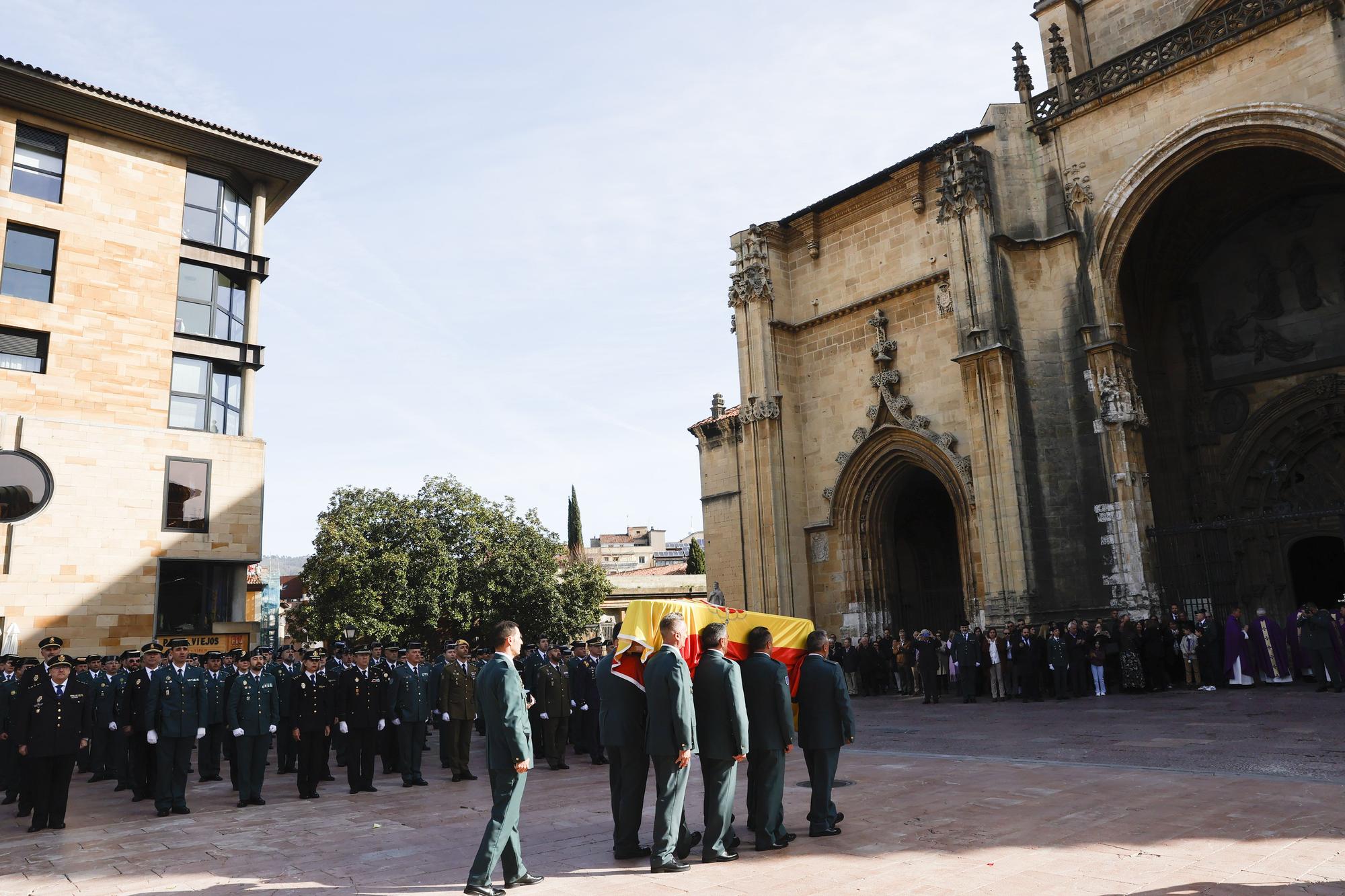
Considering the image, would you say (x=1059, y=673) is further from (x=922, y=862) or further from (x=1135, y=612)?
(x=922, y=862)

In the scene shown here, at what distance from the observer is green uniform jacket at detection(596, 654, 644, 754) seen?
6.98m

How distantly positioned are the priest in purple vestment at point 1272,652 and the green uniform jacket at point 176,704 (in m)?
18.2

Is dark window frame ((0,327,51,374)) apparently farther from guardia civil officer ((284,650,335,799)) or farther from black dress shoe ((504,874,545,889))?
black dress shoe ((504,874,545,889))

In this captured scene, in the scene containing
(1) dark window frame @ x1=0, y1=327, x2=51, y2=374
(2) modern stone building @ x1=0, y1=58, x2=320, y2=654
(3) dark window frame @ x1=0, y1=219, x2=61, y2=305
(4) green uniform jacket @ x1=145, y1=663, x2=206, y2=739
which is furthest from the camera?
(3) dark window frame @ x1=0, y1=219, x2=61, y2=305

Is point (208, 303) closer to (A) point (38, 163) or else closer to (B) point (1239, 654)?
(A) point (38, 163)

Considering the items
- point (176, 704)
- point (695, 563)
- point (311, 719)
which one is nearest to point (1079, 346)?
point (311, 719)

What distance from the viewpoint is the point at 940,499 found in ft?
87.8

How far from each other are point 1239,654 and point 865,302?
1195 cm

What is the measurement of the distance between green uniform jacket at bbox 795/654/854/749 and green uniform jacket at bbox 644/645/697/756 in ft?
3.78

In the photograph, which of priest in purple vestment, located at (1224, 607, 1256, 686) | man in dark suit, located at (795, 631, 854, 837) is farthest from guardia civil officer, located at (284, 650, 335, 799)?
priest in purple vestment, located at (1224, 607, 1256, 686)

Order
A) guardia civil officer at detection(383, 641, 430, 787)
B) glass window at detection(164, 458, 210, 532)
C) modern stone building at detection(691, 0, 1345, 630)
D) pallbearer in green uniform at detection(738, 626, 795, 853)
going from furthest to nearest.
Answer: glass window at detection(164, 458, 210, 532), modern stone building at detection(691, 0, 1345, 630), guardia civil officer at detection(383, 641, 430, 787), pallbearer in green uniform at detection(738, 626, 795, 853)

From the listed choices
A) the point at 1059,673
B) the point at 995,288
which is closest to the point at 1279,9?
the point at 995,288

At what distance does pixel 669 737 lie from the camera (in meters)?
6.53

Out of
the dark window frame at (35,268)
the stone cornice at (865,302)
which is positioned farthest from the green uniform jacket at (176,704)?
the stone cornice at (865,302)
